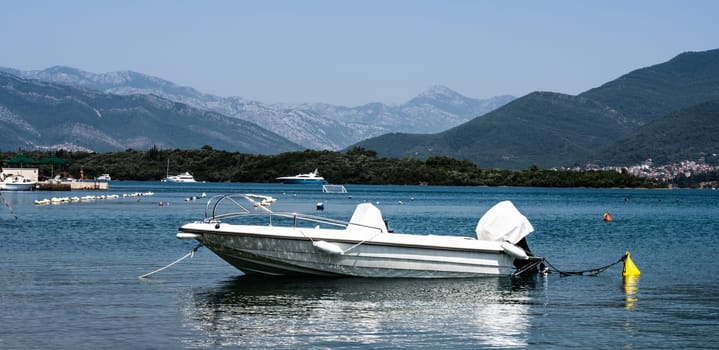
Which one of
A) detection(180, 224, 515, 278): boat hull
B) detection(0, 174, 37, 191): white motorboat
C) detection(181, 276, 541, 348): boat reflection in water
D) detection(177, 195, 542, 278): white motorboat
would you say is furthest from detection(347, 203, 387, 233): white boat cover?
detection(0, 174, 37, 191): white motorboat

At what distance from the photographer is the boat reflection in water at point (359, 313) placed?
20.8 meters

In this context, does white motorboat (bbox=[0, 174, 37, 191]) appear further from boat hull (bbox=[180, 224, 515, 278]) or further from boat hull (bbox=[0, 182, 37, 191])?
boat hull (bbox=[180, 224, 515, 278])

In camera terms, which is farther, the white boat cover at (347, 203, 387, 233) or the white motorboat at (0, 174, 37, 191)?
the white motorboat at (0, 174, 37, 191)

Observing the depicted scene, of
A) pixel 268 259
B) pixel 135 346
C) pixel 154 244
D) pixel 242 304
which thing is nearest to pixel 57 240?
pixel 154 244

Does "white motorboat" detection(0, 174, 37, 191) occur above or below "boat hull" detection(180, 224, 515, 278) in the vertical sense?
above

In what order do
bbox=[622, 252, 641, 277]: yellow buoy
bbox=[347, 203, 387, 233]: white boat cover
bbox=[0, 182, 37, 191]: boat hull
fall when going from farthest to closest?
bbox=[0, 182, 37, 191]: boat hull, bbox=[622, 252, 641, 277]: yellow buoy, bbox=[347, 203, 387, 233]: white boat cover

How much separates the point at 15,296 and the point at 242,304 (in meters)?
5.92

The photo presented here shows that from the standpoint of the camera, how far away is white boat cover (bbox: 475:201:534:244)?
99.9ft

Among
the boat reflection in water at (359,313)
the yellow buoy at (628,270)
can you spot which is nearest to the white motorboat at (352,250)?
the boat reflection in water at (359,313)

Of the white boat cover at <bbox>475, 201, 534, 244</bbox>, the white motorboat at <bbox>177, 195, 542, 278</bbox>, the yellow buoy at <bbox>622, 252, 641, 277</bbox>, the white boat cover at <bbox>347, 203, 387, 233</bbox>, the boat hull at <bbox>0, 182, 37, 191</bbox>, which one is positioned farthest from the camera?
the boat hull at <bbox>0, 182, 37, 191</bbox>

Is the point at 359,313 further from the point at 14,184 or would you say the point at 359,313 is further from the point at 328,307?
the point at 14,184

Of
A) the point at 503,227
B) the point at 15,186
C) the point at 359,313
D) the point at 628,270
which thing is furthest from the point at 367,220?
the point at 15,186

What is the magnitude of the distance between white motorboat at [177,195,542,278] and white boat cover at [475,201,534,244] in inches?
13.4

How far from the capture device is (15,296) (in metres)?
25.7
